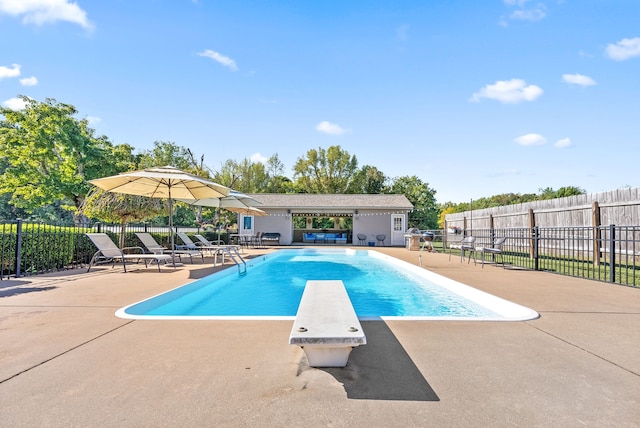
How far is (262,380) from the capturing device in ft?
7.72

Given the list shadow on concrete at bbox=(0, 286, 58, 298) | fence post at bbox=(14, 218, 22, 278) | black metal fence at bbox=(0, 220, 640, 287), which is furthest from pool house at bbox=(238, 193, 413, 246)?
shadow on concrete at bbox=(0, 286, 58, 298)

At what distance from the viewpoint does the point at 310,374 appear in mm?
2471

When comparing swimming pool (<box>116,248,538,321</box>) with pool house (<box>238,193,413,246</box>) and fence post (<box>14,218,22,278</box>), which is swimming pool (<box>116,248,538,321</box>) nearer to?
fence post (<box>14,218,22,278</box>)

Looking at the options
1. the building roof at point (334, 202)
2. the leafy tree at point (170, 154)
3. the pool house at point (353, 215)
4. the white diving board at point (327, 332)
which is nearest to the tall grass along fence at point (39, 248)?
the white diving board at point (327, 332)

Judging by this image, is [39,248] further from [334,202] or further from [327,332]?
[334,202]

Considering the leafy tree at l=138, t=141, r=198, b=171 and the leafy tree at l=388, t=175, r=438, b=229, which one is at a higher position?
the leafy tree at l=138, t=141, r=198, b=171

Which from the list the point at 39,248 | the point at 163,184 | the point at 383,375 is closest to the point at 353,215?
the point at 163,184

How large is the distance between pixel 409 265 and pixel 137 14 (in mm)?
10899

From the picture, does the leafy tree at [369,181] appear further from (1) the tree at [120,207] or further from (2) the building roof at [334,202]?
(1) the tree at [120,207]

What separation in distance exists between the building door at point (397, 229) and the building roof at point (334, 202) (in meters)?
0.88

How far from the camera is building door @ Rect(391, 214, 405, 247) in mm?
22141

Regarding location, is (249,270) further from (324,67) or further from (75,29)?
(324,67)

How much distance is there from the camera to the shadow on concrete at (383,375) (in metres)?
2.15

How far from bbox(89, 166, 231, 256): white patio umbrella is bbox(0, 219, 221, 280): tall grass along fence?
1788mm
